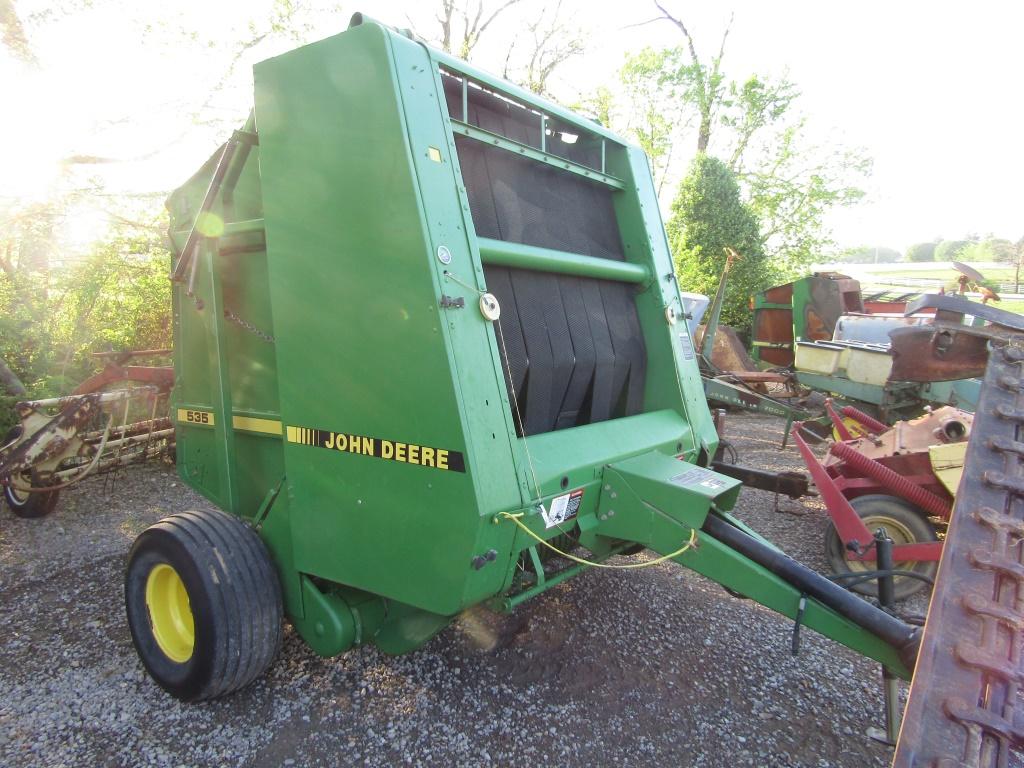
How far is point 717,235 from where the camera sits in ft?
49.6

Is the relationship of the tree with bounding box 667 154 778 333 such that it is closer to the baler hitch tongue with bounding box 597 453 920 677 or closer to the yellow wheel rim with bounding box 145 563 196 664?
the baler hitch tongue with bounding box 597 453 920 677

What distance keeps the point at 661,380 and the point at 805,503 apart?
3.31m

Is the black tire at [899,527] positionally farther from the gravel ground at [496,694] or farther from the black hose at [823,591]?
the black hose at [823,591]

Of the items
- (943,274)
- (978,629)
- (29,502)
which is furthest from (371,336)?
(943,274)

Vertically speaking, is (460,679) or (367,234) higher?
(367,234)

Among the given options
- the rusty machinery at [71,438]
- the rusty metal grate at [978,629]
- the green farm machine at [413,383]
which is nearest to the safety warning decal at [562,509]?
the green farm machine at [413,383]

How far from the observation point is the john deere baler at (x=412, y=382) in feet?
6.69

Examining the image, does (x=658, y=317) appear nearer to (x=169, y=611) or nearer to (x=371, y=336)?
(x=371, y=336)

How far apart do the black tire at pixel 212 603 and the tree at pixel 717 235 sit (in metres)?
14.0

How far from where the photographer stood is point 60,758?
2281 mm

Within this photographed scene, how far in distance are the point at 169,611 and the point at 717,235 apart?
584 inches

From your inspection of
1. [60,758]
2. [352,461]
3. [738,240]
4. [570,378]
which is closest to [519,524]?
[352,461]

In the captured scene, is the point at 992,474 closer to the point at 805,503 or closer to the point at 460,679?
the point at 460,679

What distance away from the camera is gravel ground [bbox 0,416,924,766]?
236cm
